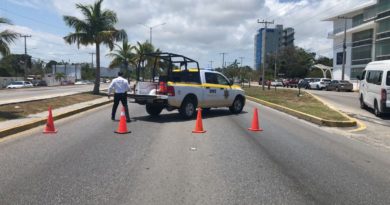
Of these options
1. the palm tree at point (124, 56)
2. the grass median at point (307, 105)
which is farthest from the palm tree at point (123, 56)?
the grass median at point (307, 105)

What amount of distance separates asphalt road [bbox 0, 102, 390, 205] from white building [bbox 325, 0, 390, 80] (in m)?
59.7

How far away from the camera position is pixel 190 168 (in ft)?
25.0

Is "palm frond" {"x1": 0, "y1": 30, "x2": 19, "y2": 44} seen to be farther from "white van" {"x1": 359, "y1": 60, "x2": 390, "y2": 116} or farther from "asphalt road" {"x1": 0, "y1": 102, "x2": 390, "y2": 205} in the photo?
"white van" {"x1": 359, "y1": 60, "x2": 390, "y2": 116}

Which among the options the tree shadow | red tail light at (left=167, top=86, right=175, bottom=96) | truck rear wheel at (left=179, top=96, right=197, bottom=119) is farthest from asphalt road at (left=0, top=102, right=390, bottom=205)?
truck rear wheel at (left=179, top=96, right=197, bottom=119)

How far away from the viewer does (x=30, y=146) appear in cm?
981

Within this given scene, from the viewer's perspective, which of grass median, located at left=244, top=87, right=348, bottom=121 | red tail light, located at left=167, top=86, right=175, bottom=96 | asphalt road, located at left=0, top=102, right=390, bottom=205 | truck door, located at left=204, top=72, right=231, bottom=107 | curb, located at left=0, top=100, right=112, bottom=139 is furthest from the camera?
truck door, located at left=204, top=72, right=231, bottom=107

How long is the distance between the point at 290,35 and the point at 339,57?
86937 millimetres

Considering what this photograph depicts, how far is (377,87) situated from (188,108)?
810 centimetres

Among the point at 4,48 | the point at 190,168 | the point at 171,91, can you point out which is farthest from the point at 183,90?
the point at 190,168

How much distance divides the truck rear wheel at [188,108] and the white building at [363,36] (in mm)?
54727

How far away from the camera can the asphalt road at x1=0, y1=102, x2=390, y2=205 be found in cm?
594

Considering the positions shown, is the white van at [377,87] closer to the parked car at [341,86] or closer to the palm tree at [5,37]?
the palm tree at [5,37]

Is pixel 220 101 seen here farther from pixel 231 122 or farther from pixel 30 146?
pixel 30 146

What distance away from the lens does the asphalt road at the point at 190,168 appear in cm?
594
